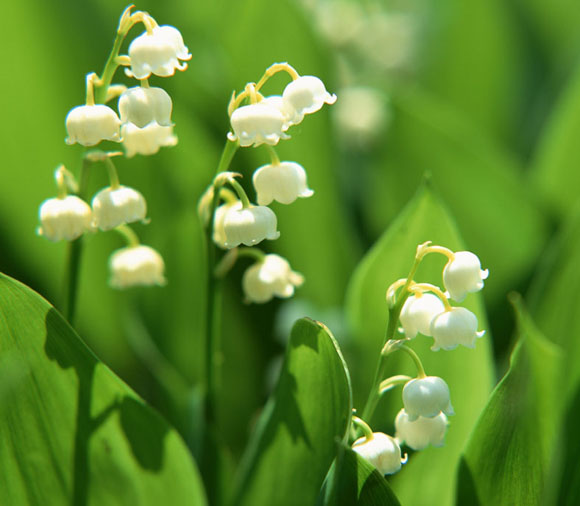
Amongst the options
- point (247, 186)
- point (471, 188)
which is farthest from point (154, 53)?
point (471, 188)

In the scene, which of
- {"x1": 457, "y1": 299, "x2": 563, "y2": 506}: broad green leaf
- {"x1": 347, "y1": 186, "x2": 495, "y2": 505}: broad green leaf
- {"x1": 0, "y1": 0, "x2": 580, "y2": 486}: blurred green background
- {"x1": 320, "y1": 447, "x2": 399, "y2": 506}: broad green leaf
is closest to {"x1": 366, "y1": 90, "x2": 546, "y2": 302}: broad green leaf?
{"x1": 0, "y1": 0, "x2": 580, "y2": 486}: blurred green background

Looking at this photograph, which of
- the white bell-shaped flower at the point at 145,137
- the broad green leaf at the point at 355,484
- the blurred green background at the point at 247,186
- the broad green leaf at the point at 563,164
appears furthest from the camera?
the broad green leaf at the point at 563,164

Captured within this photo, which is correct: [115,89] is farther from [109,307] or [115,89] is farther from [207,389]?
[109,307]

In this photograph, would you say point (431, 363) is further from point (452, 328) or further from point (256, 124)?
point (256, 124)

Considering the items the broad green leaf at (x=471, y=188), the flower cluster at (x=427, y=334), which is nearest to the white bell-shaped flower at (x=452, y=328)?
the flower cluster at (x=427, y=334)

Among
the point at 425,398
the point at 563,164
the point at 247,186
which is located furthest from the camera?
the point at 563,164

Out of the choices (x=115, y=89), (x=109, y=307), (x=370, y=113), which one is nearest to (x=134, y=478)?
(x=115, y=89)

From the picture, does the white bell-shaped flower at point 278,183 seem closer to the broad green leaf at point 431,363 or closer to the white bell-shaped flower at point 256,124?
the white bell-shaped flower at point 256,124

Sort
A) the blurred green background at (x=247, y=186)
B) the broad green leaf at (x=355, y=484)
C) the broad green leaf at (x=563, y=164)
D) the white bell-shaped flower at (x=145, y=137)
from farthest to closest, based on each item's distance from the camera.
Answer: the broad green leaf at (x=563, y=164)
the blurred green background at (x=247, y=186)
the white bell-shaped flower at (x=145, y=137)
the broad green leaf at (x=355, y=484)
